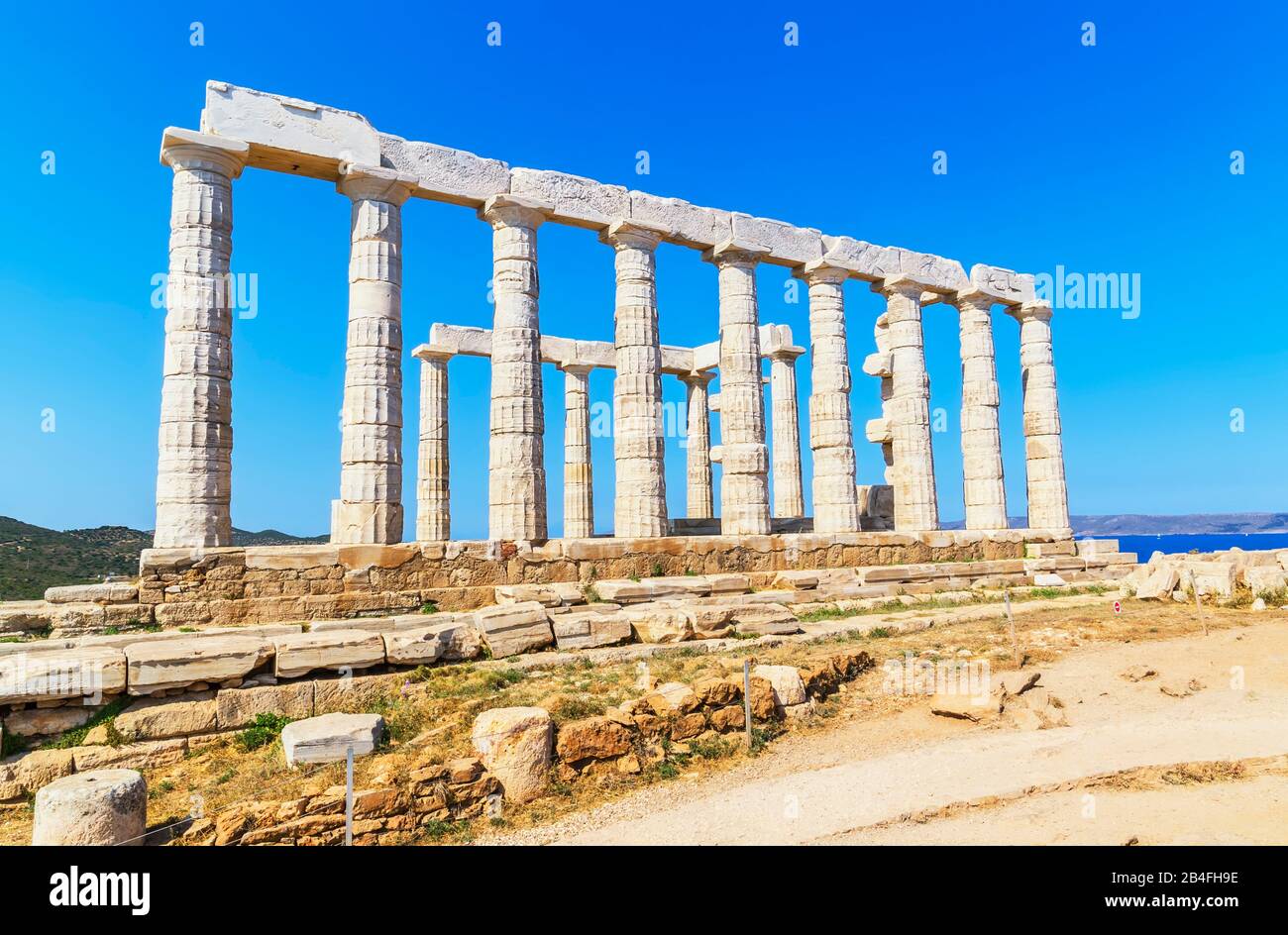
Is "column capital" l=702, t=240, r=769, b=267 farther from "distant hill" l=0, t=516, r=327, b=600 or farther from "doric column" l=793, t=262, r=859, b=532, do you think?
"distant hill" l=0, t=516, r=327, b=600

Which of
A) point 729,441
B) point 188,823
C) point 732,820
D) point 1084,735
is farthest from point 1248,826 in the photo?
point 729,441

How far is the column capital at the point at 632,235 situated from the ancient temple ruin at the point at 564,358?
0.06m

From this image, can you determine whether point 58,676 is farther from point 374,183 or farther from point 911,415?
point 911,415

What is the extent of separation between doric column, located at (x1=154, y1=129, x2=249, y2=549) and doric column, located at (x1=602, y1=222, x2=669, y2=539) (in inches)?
341

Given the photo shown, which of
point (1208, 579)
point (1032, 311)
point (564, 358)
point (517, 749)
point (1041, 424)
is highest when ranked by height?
point (1032, 311)

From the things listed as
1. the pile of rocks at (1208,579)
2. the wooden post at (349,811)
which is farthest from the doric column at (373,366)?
the pile of rocks at (1208,579)

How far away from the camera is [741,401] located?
20594 mm

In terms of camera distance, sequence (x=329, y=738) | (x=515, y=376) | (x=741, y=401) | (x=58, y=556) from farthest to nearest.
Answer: (x=58, y=556) < (x=741, y=401) < (x=515, y=376) < (x=329, y=738)

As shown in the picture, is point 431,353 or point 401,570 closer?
point 401,570

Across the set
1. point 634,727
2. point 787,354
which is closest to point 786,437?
point 787,354

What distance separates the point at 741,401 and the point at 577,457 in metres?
8.37

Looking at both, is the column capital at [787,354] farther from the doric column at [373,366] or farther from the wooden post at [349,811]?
the wooden post at [349,811]

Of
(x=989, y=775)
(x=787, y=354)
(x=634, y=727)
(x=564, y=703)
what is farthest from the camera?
(x=787, y=354)
